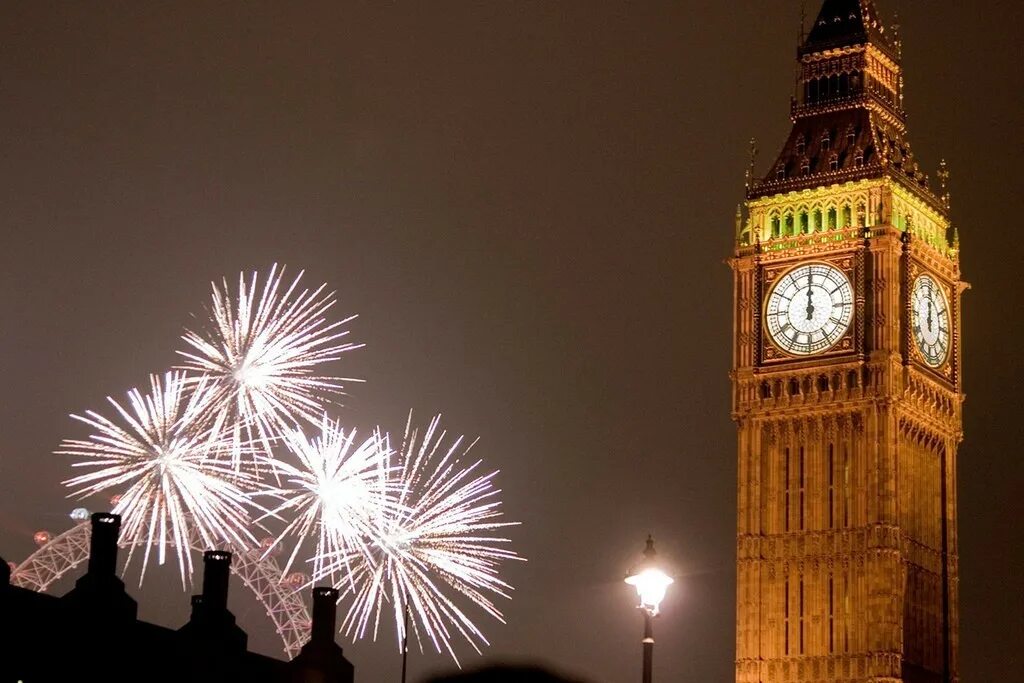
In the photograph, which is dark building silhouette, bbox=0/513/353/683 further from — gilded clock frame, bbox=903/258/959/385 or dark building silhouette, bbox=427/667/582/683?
gilded clock frame, bbox=903/258/959/385

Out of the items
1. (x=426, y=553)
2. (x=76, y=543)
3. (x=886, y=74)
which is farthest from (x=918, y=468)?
(x=426, y=553)

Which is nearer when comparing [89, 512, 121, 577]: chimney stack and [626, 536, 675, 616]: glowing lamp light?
[626, 536, 675, 616]: glowing lamp light

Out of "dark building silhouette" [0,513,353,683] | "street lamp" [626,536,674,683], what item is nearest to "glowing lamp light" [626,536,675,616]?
"street lamp" [626,536,674,683]

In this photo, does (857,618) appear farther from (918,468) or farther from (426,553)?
(426,553)

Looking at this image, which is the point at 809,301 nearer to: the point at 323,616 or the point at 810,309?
the point at 810,309

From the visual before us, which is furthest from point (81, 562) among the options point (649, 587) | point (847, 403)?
point (649, 587)

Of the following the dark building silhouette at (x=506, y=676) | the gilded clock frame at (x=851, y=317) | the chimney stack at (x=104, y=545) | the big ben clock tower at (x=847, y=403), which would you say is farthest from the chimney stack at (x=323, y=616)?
the gilded clock frame at (x=851, y=317)
